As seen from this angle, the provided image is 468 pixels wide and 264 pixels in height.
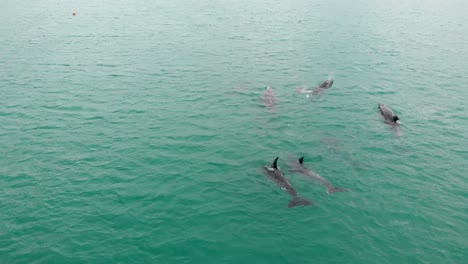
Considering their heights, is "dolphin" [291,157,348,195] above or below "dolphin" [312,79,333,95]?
below

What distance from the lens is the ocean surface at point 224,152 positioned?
58.3 feet

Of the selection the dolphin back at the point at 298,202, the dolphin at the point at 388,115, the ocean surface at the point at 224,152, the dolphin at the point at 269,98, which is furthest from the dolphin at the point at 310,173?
the dolphin at the point at 388,115

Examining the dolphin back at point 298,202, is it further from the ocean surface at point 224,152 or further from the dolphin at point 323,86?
the dolphin at point 323,86

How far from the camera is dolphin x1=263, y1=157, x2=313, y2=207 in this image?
66.7ft

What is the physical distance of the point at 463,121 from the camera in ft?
102

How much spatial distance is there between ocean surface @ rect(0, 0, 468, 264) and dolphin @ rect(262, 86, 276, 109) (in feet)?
1.76

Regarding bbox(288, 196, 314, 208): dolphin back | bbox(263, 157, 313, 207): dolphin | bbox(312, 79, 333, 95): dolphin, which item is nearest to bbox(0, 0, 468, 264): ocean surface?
bbox(288, 196, 314, 208): dolphin back

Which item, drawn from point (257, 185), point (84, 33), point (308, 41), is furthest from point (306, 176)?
point (84, 33)

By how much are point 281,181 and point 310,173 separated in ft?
7.13

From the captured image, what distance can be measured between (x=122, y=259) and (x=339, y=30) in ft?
209

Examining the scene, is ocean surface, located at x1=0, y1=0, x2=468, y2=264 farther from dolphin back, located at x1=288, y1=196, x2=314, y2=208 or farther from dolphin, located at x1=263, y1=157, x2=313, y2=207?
dolphin, located at x1=263, y1=157, x2=313, y2=207

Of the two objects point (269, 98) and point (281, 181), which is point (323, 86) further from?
point (281, 181)

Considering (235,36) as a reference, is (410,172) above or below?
below

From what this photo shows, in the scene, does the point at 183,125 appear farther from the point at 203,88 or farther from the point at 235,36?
the point at 235,36
